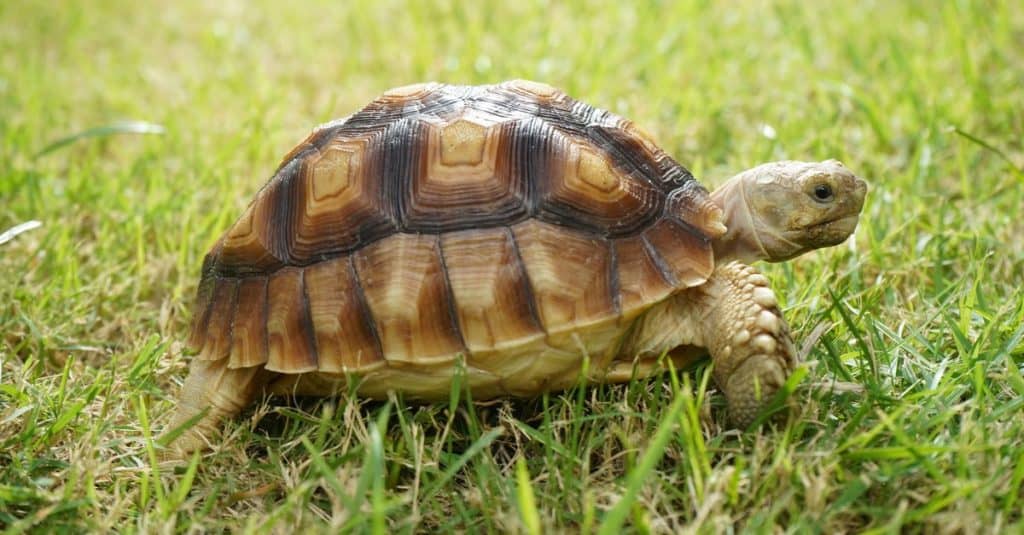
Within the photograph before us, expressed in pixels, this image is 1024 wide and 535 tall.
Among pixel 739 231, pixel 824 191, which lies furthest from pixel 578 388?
pixel 824 191

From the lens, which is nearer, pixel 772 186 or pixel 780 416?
pixel 780 416

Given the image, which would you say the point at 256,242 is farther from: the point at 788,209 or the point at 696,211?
the point at 788,209

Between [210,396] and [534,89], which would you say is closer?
[210,396]

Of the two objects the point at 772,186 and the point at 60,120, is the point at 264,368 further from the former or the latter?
the point at 60,120

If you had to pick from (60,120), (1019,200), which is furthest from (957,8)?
(60,120)

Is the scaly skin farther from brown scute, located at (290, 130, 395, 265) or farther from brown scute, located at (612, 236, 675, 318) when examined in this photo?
brown scute, located at (290, 130, 395, 265)

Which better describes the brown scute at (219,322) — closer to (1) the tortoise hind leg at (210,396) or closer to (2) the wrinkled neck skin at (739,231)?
(1) the tortoise hind leg at (210,396)
